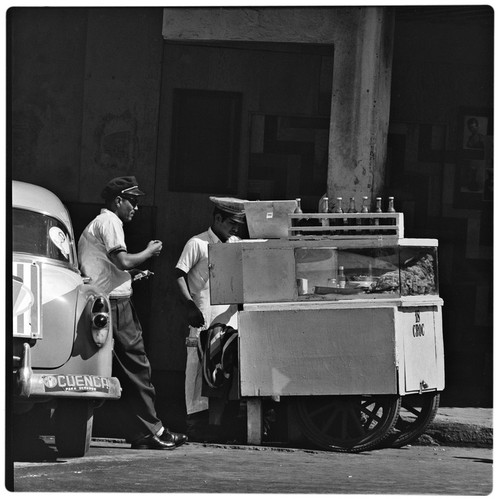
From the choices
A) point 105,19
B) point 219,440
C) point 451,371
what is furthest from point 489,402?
point 105,19

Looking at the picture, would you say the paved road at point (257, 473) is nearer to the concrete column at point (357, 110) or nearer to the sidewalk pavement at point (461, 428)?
the sidewalk pavement at point (461, 428)

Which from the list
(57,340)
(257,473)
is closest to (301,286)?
(257,473)

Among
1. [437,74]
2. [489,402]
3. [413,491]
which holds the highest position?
[437,74]

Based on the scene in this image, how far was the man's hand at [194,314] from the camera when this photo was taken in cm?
773

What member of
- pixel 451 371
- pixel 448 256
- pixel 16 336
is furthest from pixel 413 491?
pixel 16 336

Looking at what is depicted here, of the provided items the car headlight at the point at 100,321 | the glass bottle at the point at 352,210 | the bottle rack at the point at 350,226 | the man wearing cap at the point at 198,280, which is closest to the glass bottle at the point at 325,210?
the bottle rack at the point at 350,226

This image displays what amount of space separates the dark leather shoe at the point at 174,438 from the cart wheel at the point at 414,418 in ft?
4.31

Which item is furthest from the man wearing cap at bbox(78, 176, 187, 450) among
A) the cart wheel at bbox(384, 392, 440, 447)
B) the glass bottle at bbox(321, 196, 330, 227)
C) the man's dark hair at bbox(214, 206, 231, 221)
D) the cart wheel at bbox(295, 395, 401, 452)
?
the cart wheel at bbox(384, 392, 440, 447)

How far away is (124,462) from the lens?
740 centimetres

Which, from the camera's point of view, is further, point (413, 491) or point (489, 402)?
point (489, 402)

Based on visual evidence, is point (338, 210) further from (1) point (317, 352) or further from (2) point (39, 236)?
(2) point (39, 236)

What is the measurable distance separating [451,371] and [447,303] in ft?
1.45

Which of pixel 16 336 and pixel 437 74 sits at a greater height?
pixel 437 74

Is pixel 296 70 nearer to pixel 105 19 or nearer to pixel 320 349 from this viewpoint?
pixel 105 19
